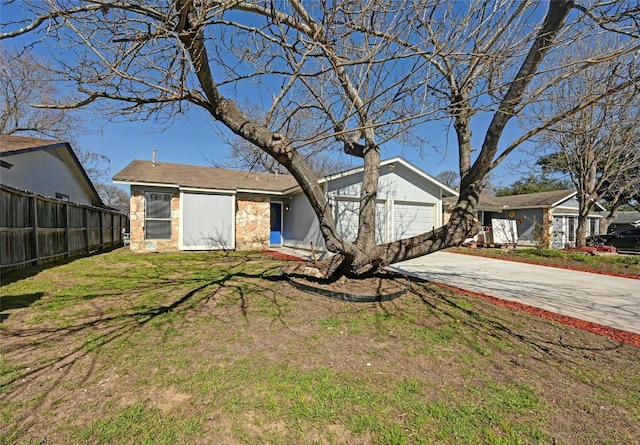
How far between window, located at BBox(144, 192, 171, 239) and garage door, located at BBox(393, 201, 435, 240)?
9273mm

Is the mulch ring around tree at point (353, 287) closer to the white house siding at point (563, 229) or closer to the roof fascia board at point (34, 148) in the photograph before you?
the roof fascia board at point (34, 148)

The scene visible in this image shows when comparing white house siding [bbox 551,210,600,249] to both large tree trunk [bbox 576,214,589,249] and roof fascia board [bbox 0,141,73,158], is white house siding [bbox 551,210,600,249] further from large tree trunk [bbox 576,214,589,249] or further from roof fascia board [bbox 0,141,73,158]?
roof fascia board [bbox 0,141,73,158]

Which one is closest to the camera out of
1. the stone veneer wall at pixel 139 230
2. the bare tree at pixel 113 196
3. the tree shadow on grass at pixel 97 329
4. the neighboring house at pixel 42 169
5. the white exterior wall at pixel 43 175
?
the tree shadow on grass at pixel 97 329

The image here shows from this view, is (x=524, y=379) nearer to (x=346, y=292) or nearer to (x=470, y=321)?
(x=470, y=321)

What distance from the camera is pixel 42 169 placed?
38.7ft

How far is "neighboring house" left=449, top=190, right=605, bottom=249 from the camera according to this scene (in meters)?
18.7

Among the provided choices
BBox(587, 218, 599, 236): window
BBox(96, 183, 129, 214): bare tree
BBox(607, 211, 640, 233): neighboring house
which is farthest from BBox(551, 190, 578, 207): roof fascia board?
BBox(96, 183, 129, 214): bare tree

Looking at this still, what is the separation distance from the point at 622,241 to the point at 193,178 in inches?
950

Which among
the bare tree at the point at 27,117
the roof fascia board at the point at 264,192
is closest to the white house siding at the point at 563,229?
the roof fascia board at the point at 264,192

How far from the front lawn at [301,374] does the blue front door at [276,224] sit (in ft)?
32.7

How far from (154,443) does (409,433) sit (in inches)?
65.3

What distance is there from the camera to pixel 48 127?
65.2 ft

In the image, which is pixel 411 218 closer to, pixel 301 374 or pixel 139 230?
pixel 139 230

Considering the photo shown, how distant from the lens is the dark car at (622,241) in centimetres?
1762
